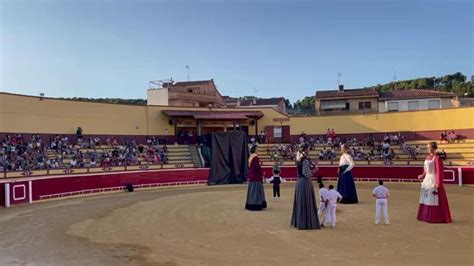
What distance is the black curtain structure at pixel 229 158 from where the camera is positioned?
23781 millimetres

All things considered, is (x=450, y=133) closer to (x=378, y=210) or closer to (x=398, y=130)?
(x=398, y=130)

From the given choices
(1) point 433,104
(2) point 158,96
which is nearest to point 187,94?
(2) point 158,96

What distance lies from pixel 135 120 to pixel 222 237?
72.1ft

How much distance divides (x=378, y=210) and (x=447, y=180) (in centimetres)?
1337

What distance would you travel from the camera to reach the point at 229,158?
79.0ft

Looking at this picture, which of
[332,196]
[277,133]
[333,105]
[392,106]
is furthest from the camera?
[333,105]

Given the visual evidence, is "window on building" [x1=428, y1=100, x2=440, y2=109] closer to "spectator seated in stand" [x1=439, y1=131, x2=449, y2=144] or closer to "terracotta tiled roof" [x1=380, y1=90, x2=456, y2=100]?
"terracotta tiled roof" [x1=380, y1=90, x2=456, y2=100]

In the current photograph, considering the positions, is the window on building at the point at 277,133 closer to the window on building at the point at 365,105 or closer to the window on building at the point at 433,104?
the window on building at the point at 365,105

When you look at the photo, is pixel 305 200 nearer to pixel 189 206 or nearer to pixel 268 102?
pixel 189 206

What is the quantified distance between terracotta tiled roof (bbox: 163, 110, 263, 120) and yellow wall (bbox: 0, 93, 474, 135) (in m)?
0.69

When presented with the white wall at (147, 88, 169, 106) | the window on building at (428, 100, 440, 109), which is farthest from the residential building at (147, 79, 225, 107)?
the window on building at (428, 100, 440, 109)

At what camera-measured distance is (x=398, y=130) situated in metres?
30.5

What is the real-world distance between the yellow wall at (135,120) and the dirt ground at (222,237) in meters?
10.6

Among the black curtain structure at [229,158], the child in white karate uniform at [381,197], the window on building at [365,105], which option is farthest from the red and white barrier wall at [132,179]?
the window on building at [365,105]
